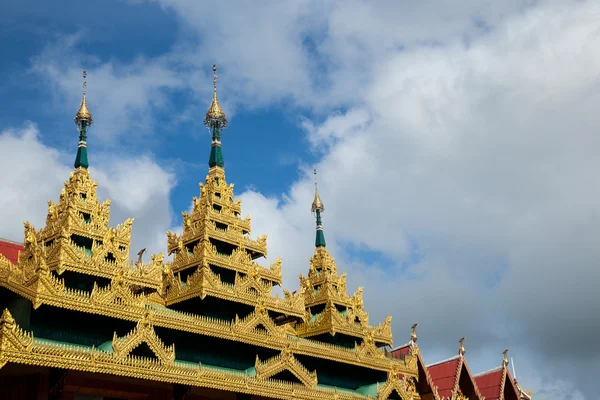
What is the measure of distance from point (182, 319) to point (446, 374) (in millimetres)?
21028

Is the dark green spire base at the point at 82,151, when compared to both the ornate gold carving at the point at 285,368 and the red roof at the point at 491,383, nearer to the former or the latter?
the ornate gold carving at the point at 285,368

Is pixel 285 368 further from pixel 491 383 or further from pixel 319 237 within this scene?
pixel 491 383

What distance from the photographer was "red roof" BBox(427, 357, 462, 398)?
1730 inches

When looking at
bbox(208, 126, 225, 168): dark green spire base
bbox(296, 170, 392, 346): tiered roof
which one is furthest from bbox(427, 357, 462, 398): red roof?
bbox(208, 126, 225, 168): dark green spire base

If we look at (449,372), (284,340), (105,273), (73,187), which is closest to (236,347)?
(284,340)

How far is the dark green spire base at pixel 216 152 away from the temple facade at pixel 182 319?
7 centimetres

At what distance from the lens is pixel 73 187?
30.2m

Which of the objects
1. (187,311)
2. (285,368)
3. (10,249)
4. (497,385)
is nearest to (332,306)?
(285,368)

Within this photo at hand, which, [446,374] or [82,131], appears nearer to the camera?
[82,131]

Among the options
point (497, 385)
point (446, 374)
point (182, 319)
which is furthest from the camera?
point (497, 385)

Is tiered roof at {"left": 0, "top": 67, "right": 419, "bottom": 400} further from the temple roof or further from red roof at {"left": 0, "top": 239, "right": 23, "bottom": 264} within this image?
the temple roof

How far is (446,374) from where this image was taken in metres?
45.1

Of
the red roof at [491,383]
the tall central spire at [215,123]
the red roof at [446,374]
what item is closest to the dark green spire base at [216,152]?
the tall central spire at [215,123]

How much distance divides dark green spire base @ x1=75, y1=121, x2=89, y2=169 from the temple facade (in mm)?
66
